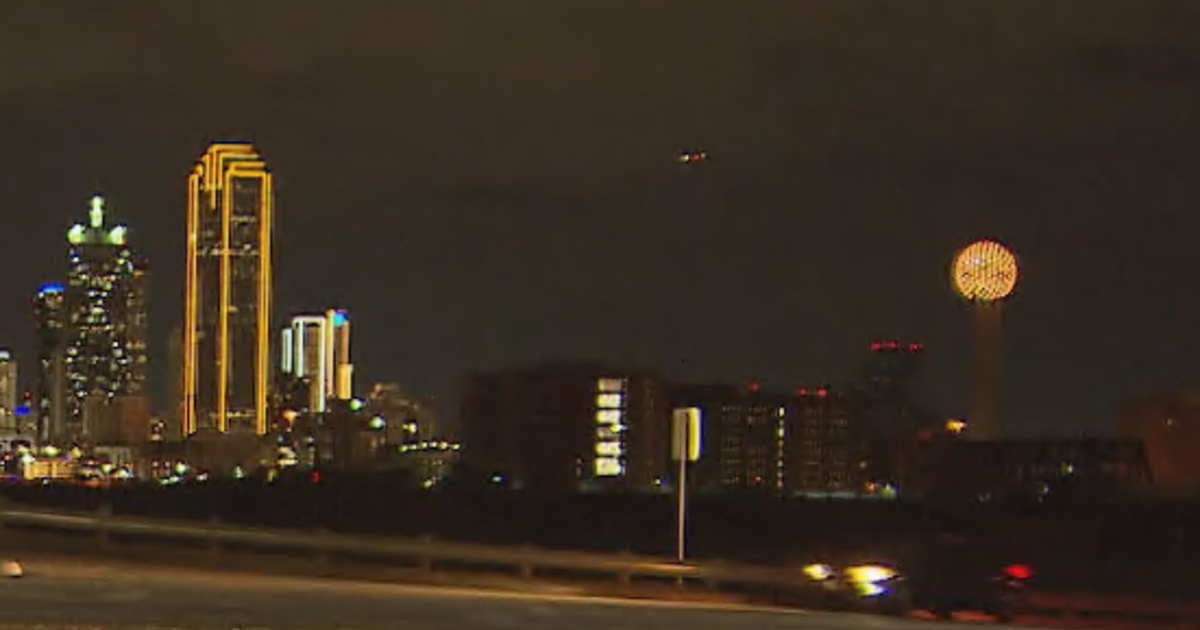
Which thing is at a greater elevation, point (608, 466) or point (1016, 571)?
point (608, 466)

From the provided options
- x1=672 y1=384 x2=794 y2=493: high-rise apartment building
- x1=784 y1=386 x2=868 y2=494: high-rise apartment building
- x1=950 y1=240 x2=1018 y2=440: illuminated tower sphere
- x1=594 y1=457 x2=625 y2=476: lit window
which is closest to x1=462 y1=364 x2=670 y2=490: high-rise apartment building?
x1=594 y1=457 x2=625 y2=476: lit window

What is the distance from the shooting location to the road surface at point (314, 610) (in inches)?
681

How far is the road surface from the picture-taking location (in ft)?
56.7

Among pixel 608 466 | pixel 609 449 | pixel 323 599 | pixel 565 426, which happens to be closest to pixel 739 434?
pixel 565 426

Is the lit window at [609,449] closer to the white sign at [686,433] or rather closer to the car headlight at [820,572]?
the white sign at [686,433]

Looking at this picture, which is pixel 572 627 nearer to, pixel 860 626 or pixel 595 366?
pixel 860 626

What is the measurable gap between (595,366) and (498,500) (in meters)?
16.4

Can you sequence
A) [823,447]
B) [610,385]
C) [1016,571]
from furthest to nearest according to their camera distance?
[823,447] → [610,385] → [1016,571]

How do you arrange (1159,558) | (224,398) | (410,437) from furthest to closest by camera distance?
(224,398) < (410,437) < (1159,558)

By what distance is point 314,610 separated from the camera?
19578 mm

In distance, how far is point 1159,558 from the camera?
3584 cm

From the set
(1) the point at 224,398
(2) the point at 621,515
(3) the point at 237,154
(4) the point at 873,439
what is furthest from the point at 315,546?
(3) the point at 237,154

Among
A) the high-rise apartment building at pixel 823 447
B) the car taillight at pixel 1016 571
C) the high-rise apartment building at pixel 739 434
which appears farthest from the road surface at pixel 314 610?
the high-rise apartment building at pixel 823 447

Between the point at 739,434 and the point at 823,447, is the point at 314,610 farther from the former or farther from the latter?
the point at 823,447
